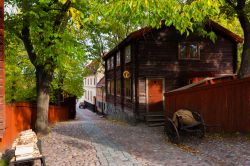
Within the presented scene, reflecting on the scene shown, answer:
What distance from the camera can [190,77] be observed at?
2536 centimetres

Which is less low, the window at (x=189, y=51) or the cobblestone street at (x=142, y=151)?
the window at (x=189, y=51)

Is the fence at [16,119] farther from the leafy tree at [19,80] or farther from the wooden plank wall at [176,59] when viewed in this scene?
the leafy tree at [19,80]

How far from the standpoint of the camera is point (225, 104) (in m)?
15.1

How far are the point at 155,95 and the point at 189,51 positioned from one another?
3.83 metres

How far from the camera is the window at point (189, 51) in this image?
25625 mm

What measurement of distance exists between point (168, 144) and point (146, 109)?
11.2 m

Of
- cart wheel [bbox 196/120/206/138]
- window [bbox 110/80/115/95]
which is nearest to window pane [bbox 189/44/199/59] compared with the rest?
window [bbox 110/80/115/95]

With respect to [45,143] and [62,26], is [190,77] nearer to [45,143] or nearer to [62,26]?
[62,26]

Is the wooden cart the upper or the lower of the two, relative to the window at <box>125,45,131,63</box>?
lower

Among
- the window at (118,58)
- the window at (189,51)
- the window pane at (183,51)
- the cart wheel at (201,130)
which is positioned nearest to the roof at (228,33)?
Answer: the window at (189,51)

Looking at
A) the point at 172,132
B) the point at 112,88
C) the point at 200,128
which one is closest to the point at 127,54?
the point at 112,88

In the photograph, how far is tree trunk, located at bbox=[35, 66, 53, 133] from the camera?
17391mm

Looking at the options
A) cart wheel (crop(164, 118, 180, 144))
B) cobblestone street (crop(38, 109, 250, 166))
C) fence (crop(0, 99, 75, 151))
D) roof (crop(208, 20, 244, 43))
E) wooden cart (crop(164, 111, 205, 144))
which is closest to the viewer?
cobblestone street (crop(38, 109, 250, 166))

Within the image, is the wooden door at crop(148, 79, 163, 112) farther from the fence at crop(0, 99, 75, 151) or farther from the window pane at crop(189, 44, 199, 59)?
the fence at crop(0, 99, 75, 151)
